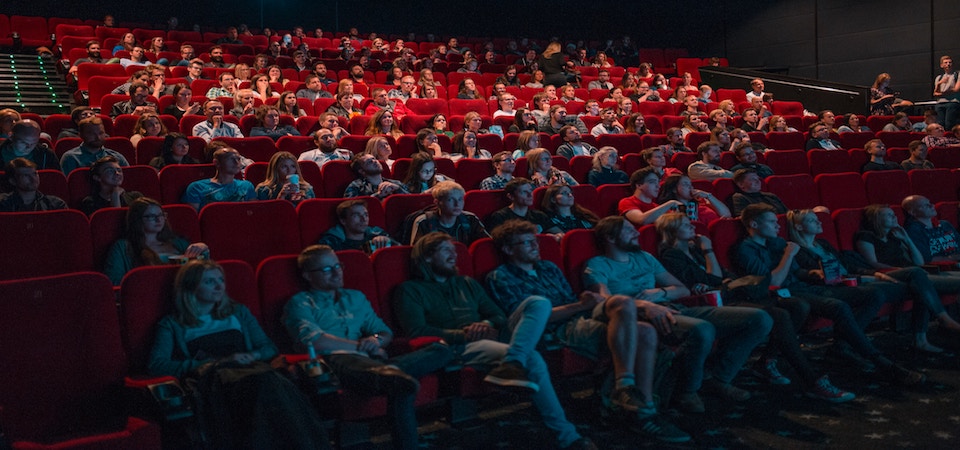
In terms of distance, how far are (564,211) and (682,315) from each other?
2.37ft

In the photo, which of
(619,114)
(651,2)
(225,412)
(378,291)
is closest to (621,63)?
(651,2)

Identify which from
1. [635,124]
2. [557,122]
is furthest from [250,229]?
[635,124]

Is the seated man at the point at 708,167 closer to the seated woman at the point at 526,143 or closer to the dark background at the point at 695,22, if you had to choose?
the seated woman at the point at 526,143

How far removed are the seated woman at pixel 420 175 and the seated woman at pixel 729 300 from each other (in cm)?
88

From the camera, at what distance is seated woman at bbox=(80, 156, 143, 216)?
2271mm

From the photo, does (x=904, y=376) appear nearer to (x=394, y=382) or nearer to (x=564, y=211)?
(x=564, y=211)

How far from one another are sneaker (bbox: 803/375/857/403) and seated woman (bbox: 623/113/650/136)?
2.33 meters

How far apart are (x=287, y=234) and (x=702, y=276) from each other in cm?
118

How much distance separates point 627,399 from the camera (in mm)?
1698

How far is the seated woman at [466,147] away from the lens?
3.35m

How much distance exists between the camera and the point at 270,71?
4520 mm

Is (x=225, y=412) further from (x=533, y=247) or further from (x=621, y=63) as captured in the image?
(x=621, y=63)

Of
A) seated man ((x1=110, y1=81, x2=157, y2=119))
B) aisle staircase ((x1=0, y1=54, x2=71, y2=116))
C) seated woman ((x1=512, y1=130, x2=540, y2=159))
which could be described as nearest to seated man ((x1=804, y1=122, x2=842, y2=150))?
seated woman ((x1=512, y1=130, x2=540, y2=159))

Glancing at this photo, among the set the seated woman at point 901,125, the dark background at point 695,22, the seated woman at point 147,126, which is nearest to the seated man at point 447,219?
the seated woman at point 147,126
